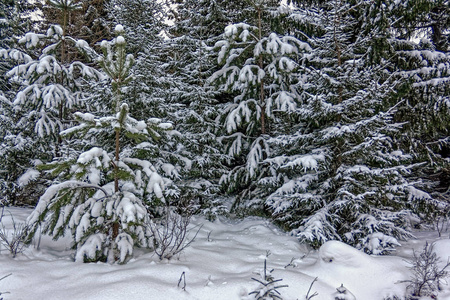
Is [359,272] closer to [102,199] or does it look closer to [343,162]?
[343,162]

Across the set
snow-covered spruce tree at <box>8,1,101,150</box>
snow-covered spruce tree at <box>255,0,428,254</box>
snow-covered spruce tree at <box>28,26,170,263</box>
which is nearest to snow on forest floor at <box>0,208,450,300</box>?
snow-covered spruce tree at <box>28,26,170,263</box>

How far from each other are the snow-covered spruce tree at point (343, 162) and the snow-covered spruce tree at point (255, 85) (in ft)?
1.84

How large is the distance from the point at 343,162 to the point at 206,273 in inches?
A: 140

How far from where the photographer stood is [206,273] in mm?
3230

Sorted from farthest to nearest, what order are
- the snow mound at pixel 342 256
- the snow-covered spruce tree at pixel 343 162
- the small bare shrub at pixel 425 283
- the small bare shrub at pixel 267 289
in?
the snow-covered spruce tree at pixel 343 162 < the snow mound at pixel 342 256 < the small bare shrub at pixel 425 283 < the small bare shrub at pixel 267 289

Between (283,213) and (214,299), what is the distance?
121 inches

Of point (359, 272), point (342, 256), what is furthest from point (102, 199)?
point (359, 272)

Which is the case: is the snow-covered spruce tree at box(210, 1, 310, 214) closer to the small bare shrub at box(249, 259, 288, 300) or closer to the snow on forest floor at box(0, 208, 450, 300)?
the snow on forest floor at box(0, 208, 450, 300)

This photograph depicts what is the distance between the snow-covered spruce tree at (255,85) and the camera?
6.11m

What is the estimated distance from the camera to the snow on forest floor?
265 cm

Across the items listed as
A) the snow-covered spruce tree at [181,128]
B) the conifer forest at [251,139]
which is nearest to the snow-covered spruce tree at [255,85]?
the conifer forest at [251,139]

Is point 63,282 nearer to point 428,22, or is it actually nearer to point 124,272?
point 124,272

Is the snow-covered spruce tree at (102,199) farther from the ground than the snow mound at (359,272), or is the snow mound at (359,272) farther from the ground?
the snow-covered spruce tree at (102,199)

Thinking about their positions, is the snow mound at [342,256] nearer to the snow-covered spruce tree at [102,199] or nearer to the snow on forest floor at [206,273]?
the snow on forest floor at [206,273]
